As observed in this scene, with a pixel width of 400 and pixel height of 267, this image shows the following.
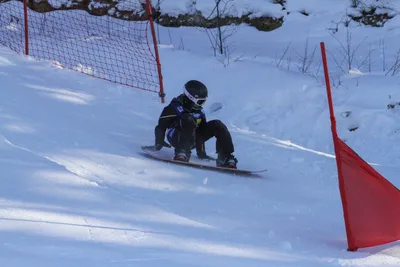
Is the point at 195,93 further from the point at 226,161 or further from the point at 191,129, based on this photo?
the point at 226,161

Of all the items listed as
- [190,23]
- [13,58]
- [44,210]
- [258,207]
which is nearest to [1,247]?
[44,210]

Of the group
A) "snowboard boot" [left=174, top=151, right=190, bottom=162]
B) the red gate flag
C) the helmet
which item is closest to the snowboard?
"snowboard boot" [left=174, top=151, right=190, bottom=162]

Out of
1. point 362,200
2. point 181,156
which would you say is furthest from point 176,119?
point 362,200

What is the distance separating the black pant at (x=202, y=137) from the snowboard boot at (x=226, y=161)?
0.13 feet

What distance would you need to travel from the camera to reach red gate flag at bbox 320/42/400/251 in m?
4.63

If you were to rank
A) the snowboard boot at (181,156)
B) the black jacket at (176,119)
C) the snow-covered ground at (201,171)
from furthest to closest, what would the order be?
the black jacket at (176,119)
the snowboard boot at (181,156)
the snow-covered ground at (201,171)

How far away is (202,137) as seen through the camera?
661cm

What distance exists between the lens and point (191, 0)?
42.4 ft

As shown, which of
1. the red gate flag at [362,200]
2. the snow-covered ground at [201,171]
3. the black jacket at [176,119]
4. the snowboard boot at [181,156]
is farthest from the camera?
the black jacket at [176,119]

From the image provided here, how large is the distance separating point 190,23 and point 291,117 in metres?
4.70

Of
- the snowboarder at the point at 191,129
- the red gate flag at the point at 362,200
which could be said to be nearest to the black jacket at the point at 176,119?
the snowboarder at the point at 191,129

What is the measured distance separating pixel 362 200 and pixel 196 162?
7.45ft

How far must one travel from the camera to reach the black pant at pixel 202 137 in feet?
20.9

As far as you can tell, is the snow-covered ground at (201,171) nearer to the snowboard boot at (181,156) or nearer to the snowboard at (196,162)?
the snowboard at (196,162)
